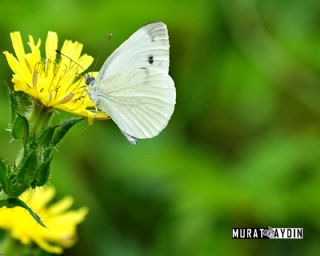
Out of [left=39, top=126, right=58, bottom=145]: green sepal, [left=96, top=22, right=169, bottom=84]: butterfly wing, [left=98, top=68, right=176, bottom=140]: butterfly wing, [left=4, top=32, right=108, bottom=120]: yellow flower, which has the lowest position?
[left=39, top=126, right=58, bottom=145]: green sepal

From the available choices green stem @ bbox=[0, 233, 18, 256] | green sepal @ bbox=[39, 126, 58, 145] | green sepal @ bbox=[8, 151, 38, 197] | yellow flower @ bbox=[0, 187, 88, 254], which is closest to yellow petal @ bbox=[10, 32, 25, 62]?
green sepal @ bbox=[39, 126, 58, 145]

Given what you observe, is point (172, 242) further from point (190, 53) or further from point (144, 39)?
point (144, 39)

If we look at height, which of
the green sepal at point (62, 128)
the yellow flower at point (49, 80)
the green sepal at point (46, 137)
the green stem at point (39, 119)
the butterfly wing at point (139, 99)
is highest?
the butterfly wing at point (139, 99)

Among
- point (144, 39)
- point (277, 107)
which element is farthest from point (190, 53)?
point (144, 39)

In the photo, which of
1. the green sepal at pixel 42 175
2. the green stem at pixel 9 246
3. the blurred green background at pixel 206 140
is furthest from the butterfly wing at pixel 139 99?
the blurred green background at pixel 206 140

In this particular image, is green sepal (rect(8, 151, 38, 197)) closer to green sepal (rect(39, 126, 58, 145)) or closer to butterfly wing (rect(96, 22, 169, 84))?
green sepal (rect(39, 126, 58, 145))

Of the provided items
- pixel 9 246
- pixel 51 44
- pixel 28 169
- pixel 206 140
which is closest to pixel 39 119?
pixel 28 169

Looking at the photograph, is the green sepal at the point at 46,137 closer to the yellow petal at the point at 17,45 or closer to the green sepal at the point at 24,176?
the green sepal at the point at 24,176
